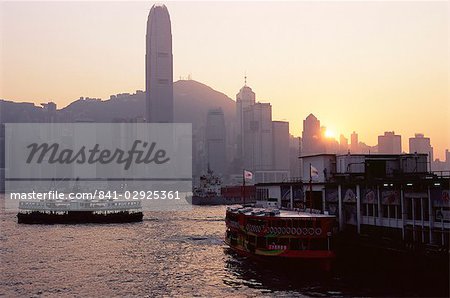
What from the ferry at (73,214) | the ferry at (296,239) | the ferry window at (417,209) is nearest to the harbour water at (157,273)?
the ferry at (296,239)

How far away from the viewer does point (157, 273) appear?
59.1 metres

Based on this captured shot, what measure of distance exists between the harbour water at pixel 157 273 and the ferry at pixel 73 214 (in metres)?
32.6

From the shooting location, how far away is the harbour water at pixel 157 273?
48.4 m

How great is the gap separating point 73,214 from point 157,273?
7376 centimetres

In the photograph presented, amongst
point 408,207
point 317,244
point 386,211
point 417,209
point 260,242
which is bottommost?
point 260,242

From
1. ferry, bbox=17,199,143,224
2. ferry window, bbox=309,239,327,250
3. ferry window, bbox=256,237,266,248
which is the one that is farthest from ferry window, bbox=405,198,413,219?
ferry, bbox=17,199,143,224

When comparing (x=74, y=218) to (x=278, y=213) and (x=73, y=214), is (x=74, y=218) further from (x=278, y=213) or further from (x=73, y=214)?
(x=278, y=213)

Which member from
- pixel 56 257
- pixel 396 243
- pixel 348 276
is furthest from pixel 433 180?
pixel 56 257

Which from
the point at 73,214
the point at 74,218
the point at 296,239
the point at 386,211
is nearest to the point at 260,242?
the point at 296,239

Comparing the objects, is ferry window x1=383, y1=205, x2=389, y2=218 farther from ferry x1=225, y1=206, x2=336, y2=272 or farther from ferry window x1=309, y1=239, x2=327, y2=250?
ferry window x1=309, y1=239, x2=327, y2=250

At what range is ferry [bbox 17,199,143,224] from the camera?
415 feet

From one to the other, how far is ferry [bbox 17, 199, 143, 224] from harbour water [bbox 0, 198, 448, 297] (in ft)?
107

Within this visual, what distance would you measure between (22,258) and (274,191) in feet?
116

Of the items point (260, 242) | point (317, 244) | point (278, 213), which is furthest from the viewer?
point (278, 213)
